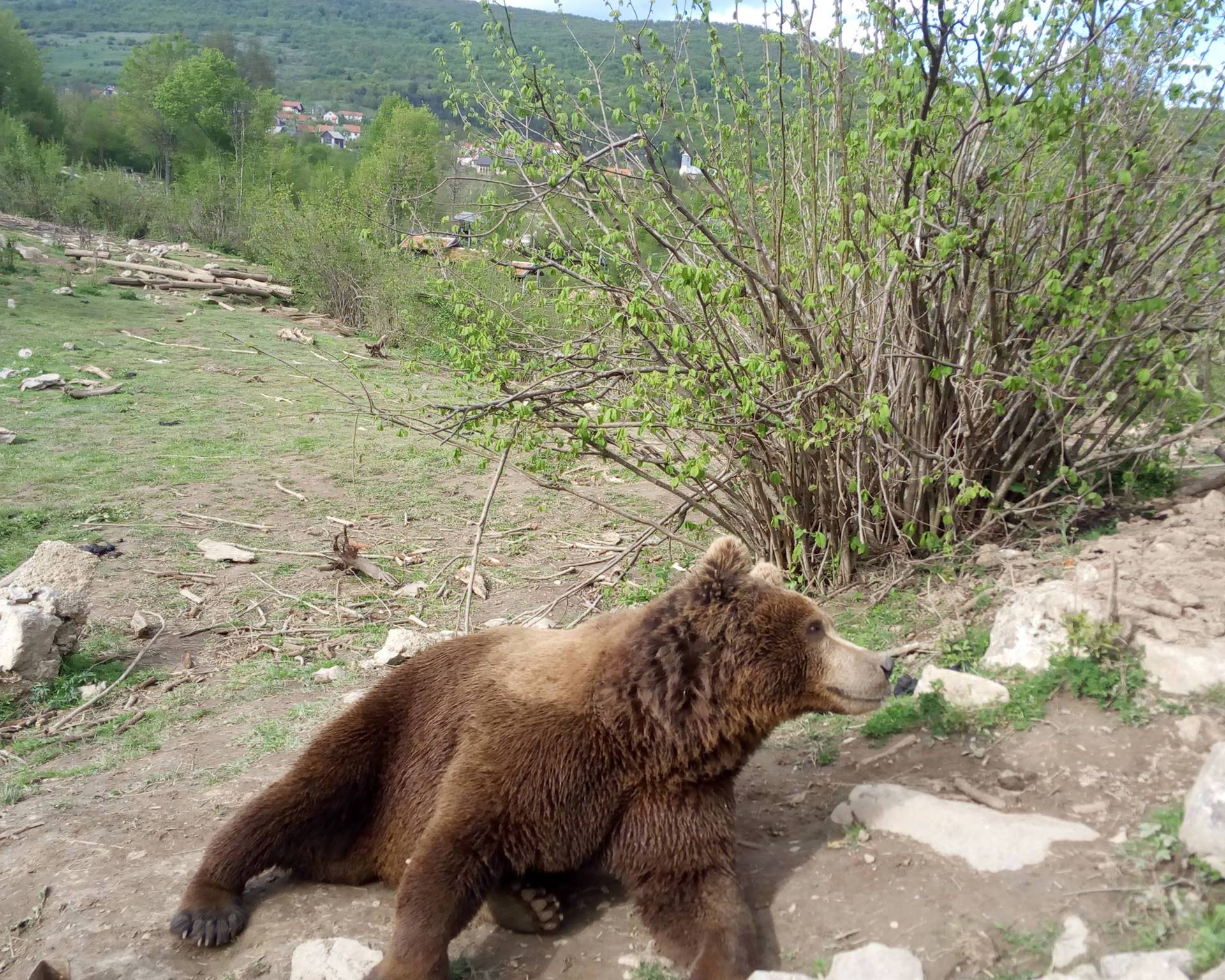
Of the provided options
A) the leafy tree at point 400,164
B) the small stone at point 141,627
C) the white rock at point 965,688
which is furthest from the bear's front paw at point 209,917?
the leafy tree at point 400,164

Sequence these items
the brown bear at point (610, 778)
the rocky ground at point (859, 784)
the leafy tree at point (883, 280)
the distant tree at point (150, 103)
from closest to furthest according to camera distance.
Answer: the rocky ground at point (859, 784), the brown bear at point (610, 778), the leafy tree at point (883, 280), the distant tree at point (150, 103)

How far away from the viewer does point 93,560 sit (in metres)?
7.40

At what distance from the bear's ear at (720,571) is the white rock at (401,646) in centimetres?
332

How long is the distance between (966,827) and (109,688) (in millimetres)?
5736

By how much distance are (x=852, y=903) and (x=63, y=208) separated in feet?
140

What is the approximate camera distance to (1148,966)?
2.52 m

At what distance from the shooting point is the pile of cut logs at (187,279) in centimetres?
2759

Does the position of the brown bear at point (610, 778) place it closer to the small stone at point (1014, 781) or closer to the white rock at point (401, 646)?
the small stone at point (1014, 781)

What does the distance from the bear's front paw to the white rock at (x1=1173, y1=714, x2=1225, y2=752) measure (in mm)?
3660

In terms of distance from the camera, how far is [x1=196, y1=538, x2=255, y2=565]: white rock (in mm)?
9133

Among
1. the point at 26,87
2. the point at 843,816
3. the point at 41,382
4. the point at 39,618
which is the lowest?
the point at 41,382

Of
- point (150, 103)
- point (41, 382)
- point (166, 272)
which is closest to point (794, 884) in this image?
point (41, 382)

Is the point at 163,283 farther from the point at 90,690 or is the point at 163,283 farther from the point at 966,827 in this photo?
the point at 966,827

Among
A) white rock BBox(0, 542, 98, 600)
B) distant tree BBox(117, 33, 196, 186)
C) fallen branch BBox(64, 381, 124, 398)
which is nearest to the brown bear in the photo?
white rock BBox(0, 542, 98, 600)
